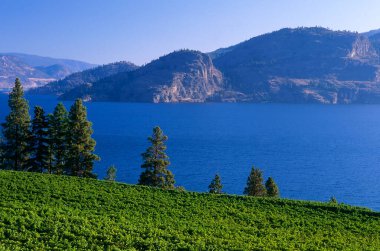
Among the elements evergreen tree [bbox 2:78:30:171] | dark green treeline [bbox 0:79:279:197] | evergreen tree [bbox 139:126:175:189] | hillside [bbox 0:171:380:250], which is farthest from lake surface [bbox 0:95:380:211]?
hillside [bbox 0:171:380:250]

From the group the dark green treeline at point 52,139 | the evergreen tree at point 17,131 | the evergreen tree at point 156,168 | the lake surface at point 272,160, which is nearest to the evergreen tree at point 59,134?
the dark green treeline at point 52,139

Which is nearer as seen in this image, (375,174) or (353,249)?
(353,249)

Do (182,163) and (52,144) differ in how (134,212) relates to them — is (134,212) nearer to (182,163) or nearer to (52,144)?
(52,144)

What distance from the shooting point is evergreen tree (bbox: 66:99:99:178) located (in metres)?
52.9

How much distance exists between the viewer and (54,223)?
86.2ft

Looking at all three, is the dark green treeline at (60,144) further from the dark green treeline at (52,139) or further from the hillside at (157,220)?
the hillside at (157,220)

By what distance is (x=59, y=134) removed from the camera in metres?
53.8

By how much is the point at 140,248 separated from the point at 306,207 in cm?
2039

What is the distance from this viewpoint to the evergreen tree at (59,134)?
53.8 metres

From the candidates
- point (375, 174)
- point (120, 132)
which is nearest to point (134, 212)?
point (375, 174)

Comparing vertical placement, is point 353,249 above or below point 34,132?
below

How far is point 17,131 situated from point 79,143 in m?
9.31

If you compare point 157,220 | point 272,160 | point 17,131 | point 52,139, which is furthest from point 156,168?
point 272,160

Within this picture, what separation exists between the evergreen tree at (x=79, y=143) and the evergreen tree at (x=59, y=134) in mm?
867
